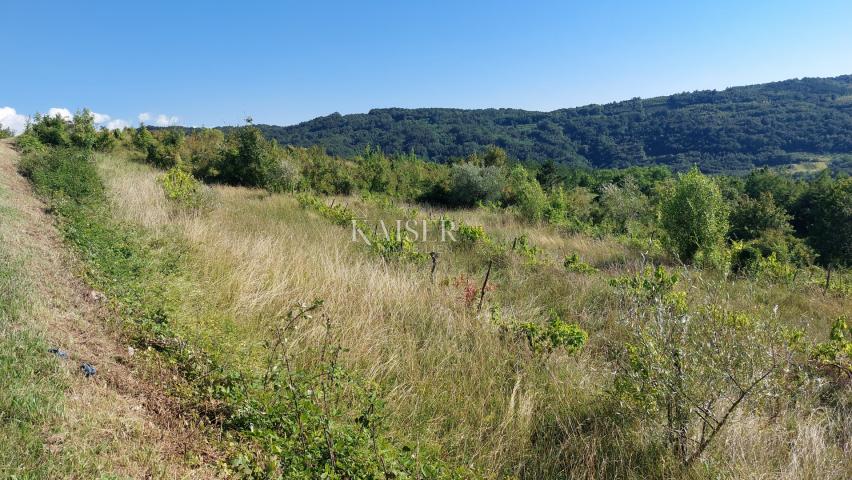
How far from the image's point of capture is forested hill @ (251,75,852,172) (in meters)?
96.0

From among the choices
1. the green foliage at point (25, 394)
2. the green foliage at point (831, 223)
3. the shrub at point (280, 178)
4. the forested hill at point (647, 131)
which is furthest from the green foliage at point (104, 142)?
the forested hill at point (647, 131)

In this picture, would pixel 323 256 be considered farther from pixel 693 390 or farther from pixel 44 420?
pixel 693 390

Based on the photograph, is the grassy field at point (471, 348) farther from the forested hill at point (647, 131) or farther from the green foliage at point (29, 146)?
the forested hill at point (647, 131)

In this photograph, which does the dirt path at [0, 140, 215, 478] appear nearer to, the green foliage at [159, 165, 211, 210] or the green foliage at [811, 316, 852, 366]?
the green foliage at [159, 165, 211, 210]

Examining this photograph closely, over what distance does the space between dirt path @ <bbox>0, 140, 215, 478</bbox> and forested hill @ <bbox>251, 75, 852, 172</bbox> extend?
259ft

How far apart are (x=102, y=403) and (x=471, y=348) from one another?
2.72 metres

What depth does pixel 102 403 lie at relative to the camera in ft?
7.40

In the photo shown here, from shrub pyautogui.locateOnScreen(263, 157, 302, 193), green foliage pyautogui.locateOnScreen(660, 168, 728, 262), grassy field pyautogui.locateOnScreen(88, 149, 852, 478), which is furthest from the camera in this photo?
shrub pyautogui.locateOnScreen(263, 157, 302, 193)

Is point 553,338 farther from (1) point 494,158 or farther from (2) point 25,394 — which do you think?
(1) point 494,158

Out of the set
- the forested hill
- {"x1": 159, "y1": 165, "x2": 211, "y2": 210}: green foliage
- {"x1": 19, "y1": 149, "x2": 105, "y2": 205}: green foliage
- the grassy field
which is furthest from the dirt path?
the forested hill

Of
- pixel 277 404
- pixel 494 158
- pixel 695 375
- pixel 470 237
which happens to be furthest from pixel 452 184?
pixel 277 404

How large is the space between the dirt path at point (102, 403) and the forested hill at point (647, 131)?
259 ft

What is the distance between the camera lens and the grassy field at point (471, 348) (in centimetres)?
275

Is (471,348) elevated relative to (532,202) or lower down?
lower down
